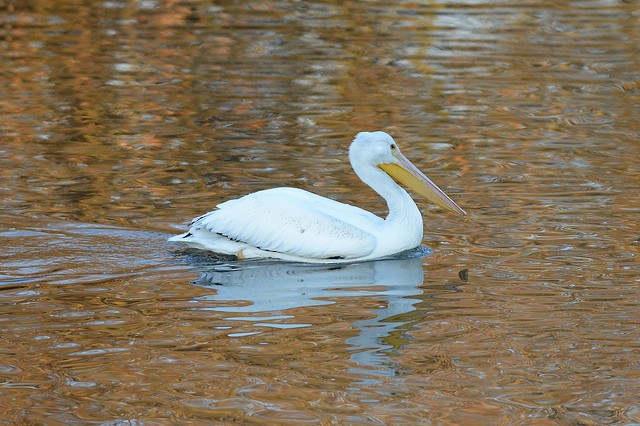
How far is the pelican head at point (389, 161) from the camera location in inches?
263

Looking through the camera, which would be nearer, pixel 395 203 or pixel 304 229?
pixel 304 229

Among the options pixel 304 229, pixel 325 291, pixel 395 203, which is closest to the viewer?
pixel 325 291

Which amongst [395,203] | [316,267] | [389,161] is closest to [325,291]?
[316,267]

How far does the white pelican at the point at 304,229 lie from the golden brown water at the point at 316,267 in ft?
0.37

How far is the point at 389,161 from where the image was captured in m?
6.73

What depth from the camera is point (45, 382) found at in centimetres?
469

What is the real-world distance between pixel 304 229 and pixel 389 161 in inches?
27.4

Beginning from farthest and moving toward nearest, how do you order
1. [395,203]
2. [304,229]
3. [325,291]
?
[395,203], [304,229], [325,291]

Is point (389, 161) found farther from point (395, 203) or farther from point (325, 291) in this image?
point (325, 291)

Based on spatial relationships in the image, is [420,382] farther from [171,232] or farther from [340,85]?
[340,85]

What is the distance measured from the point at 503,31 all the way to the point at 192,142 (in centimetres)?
604

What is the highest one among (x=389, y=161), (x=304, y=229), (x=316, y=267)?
(x=389, y=161)

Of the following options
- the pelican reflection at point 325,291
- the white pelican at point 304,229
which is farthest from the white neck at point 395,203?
the pelican reflection at point 325,291

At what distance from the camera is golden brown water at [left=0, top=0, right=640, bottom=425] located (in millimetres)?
4652
